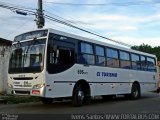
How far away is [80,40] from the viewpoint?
687 inches

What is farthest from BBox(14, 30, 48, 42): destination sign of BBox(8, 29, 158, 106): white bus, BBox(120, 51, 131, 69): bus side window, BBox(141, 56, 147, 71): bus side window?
BBox(141, 56, 147, 71): bus side window

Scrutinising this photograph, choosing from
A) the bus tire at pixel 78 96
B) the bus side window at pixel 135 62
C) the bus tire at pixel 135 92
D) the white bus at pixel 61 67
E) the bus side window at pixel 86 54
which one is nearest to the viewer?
the white bus at pixel 61 67

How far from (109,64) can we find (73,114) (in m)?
6.59

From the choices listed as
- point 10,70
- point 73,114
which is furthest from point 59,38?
point 73,114

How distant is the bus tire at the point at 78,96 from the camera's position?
1656 cm

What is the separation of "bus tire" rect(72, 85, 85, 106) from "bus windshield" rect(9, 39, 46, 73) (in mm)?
2344

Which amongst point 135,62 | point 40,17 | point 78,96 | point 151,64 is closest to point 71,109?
point 78,96

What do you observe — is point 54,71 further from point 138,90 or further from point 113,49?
point 138,90

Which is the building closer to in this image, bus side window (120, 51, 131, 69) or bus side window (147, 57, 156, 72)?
bus side window (120, 51, 131, 69)

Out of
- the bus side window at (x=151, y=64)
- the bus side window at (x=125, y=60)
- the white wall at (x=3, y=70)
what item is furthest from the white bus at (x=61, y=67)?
the white wall at (x=3, y=70)

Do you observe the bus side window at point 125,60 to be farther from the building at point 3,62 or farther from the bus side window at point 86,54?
the building at point 3,62

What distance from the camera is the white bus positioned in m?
15.1

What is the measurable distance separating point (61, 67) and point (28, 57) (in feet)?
4.60

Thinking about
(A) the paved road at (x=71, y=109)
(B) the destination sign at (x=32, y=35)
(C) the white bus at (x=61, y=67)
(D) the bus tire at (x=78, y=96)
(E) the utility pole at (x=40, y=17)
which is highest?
(E) the utility pole at (x=40, y=17)
